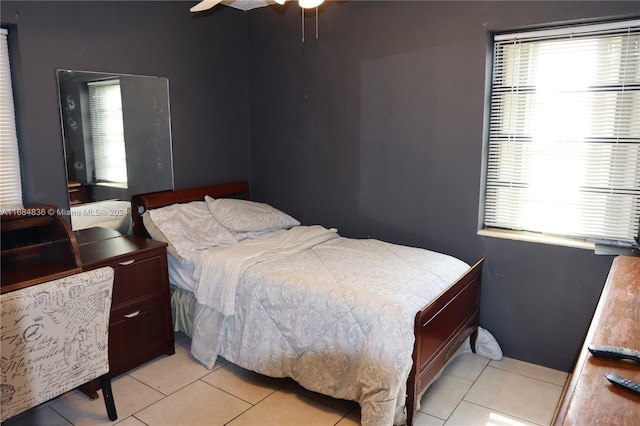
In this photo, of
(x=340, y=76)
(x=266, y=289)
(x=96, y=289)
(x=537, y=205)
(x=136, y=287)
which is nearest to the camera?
(x=96, y=289)

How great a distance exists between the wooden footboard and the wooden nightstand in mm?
1629

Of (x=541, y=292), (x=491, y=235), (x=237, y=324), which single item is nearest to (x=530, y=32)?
(x=491, y=235)

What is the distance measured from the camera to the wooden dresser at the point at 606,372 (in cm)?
106

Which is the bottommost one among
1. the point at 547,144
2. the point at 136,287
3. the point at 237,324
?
the point at 237,324

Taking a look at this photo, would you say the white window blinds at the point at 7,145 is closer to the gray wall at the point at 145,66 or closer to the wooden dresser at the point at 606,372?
the gray wall at the point at 145,66

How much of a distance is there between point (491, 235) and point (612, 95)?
106 centimetres

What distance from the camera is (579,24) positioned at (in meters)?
2.75

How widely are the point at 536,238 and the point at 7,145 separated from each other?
323 cm

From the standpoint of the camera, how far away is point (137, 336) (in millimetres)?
2895

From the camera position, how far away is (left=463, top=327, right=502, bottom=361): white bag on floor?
3.11m

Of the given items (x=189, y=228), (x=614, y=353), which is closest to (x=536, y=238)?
(x=614, y=353)

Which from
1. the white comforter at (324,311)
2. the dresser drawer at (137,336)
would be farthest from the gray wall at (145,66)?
the white comforter at (324,311)

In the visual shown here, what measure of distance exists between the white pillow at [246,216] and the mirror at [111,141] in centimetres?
42

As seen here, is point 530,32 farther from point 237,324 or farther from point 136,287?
point 136,287
